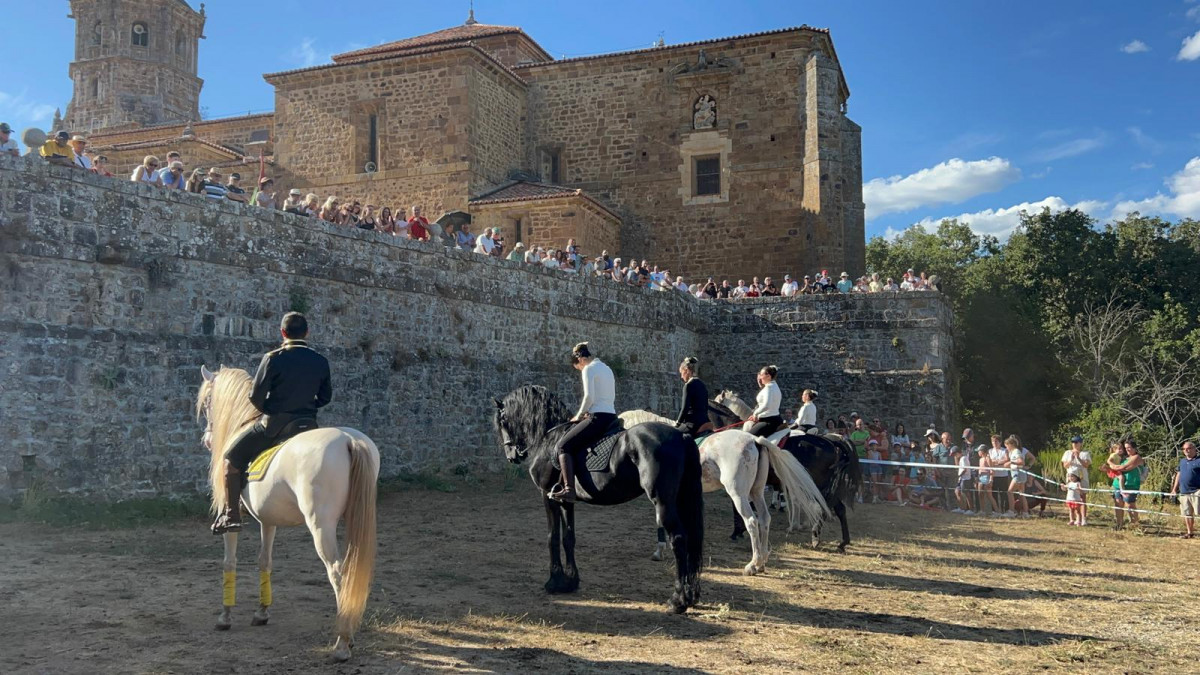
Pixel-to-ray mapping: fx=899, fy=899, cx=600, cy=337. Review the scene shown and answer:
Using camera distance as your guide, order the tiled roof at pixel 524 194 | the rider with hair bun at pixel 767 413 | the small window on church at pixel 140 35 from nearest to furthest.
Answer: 1. the rider with hair bun at pixel 767 413
2. the tiled roof at pixel 524 194
3. the small window on church at pixel 140 35

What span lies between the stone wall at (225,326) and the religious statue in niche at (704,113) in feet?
32.4

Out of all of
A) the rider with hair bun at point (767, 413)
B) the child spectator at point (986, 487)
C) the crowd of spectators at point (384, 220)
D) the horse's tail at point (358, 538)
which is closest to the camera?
the horse's tail at point (358, 538)

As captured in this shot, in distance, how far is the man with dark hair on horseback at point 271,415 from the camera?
21.0 ft

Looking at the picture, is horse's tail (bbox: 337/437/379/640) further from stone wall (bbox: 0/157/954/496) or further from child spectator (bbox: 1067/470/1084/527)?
child spectator (bbox: 1067/470/1084/527)

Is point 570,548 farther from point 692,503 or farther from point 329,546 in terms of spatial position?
point 329,546

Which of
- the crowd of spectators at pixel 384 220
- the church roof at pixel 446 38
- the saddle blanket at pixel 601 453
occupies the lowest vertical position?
the saddle blanket at pixel 601 453

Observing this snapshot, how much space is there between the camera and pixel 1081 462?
51.1 ft

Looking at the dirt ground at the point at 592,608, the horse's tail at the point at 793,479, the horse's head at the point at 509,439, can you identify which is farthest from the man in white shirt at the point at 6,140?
the horse's tail at the point at 793,479

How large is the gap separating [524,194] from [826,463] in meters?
16.3

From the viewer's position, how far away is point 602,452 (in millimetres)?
7957

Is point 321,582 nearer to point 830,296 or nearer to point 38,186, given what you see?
point 38,186

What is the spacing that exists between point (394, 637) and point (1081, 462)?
44.2ft

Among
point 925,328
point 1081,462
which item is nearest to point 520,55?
point 925,328

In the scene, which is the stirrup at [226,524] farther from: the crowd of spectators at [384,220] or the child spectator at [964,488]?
the child spectator at [964,488]
